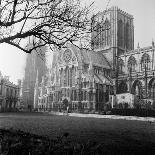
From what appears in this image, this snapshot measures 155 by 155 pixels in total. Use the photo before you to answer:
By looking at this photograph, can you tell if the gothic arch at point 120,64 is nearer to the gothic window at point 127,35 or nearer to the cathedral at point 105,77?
the cathedral at point 105,77

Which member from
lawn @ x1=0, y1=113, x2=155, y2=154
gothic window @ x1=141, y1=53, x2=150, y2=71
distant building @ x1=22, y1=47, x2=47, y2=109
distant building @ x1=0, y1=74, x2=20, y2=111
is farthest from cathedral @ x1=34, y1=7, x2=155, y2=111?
lawn @ x1=0, y1=113, x2=155, y2=154

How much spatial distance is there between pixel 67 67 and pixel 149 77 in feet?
88.0

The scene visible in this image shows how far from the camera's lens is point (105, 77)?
7956 cm

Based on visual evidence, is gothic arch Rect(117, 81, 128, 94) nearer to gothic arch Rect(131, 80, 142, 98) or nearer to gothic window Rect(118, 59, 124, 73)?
gothic arch Rect(131, 80, 142, 98)

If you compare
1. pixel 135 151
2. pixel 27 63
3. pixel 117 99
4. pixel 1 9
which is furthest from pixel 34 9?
pixel 27 63

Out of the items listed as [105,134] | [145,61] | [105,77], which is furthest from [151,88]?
[105,134]

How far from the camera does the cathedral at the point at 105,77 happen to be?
66125mm

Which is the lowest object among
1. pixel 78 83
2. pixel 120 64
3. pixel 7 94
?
pixel 7 94

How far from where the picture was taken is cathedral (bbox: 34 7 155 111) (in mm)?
66125

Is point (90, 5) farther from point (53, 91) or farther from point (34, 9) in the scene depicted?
point (53, 91)

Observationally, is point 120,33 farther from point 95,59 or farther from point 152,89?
point 152,89

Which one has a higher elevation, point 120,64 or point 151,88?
point 120,64

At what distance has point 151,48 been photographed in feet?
240

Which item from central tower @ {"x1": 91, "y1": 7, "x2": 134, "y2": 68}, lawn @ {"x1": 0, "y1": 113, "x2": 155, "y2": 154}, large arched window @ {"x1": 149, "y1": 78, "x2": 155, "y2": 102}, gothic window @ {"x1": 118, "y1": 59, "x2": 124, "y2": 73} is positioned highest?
central tower @ {"x1": 91, "y1": 7, "x2": 134, "y2": 68}
